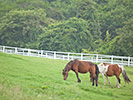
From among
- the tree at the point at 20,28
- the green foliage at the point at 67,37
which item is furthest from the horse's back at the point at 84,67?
the tree at the point at 20,28

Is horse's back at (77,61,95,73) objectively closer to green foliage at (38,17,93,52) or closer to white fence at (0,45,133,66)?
white fence at (0,45,133,66)

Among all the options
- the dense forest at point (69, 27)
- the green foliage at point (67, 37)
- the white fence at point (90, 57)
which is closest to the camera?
the white fence at point (90, 57)

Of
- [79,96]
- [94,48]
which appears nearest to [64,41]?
[94,48]

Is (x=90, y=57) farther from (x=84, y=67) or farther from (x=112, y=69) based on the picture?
(x=84, y=67)

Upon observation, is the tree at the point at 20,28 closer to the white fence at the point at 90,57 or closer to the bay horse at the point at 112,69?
the white fence at the point at 90,57

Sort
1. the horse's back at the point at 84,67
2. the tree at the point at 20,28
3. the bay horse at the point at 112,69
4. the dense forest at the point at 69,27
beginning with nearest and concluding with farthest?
1. the horse's back at the point at 84,67
2. the bay horse at the point at 112,69
3. the dense forest at the point at 69,27
4. the tree at the point at 20,28

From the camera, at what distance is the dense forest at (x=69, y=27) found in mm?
31641

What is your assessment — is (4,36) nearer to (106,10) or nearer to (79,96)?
(106,10)

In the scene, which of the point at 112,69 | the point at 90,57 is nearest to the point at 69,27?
the point at 90,57

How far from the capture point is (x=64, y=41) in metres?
32.8

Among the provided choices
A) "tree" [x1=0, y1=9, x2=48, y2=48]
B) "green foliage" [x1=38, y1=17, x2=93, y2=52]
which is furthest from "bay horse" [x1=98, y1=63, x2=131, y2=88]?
"tree" [x1=0, y1=9, x2=48, y2=48]

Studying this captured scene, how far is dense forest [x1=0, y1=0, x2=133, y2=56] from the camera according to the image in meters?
Answer: 31.6

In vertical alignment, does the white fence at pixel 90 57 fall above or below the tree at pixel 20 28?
below

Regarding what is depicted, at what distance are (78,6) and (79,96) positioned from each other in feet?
100
